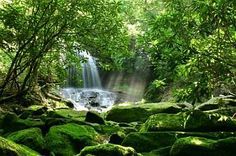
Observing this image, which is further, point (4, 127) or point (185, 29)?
point (4, 127)

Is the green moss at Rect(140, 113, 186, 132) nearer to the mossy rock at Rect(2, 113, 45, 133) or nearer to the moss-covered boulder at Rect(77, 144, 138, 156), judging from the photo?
the moss-covered boulder at Rect(77, 144, 138, 156)

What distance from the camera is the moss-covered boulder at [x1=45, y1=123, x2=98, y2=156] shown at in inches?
360

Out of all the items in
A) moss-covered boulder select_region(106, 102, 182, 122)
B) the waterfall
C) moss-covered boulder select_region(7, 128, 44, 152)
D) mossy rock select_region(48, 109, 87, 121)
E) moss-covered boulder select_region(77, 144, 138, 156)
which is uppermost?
the waterfall

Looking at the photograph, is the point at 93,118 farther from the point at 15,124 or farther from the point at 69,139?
the point at 69,139

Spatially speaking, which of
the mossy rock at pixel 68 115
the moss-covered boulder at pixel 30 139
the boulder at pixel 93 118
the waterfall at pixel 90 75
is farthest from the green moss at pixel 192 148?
the waterfall at pixel 90 75

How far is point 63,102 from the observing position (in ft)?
65.4

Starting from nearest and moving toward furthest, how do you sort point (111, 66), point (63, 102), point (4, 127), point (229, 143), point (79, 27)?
point (229, 143), point (4, 127), point (79, 27), point (111, 66), point (63, 102)

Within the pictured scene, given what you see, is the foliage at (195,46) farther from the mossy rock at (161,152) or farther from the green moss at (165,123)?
the mossy rock at (161,152)

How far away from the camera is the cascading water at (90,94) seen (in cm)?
2420

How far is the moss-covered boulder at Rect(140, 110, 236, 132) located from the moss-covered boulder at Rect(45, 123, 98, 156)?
1.54 metres

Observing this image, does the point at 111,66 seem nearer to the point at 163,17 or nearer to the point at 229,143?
the point at 163,17

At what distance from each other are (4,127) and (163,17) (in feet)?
17.8

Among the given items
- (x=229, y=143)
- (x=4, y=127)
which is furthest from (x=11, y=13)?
(x=229, y=143)

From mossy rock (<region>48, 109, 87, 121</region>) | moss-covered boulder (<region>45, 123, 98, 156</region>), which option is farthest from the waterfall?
moss-covered boulder (<region>45, 123, 98, 156</region>)
